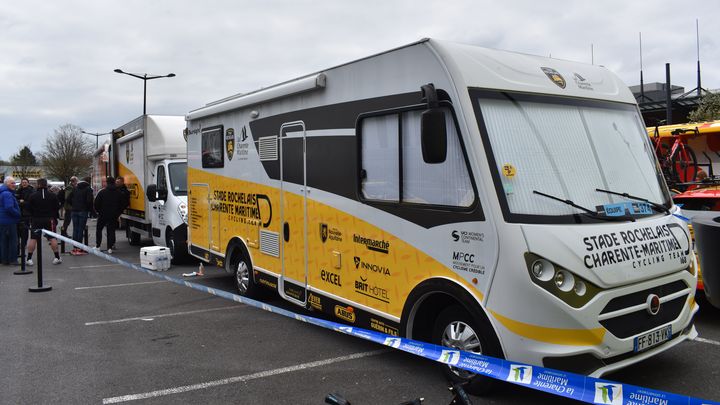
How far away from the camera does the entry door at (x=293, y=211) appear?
5848mm

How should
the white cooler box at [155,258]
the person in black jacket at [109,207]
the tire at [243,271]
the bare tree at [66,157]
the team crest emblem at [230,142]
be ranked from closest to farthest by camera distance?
the tire at [243,271], the team crest emblem at [230,142], the white cooler box at [155,258], the person in black jacket at [109,207], the bare tree at [66,157]

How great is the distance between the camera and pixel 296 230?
5957 mm

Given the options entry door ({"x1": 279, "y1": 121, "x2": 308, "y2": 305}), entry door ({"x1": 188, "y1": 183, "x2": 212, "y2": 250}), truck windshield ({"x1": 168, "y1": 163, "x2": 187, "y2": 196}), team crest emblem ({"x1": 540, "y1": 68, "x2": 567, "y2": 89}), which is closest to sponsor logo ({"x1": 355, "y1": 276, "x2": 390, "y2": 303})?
entry door ({"x1": 279, "y1": 121, "x2": 308, "y2": 305})

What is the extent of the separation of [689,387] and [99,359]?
5123mm

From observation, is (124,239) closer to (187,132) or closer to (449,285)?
(187,132)

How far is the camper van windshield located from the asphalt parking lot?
4.72 feet

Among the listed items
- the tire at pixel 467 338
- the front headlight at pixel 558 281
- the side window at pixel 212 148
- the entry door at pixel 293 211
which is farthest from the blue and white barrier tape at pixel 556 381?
the side window at pixel 212 148

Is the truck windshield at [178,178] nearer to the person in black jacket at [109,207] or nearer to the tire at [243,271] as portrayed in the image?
the person in black jacket at [109,207]

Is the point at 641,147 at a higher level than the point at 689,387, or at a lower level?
higher

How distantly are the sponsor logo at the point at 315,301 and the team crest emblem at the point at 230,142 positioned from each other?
268cm

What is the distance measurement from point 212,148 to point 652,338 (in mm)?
6243

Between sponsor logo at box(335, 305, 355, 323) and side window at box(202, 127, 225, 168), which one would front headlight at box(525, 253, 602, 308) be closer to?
sponsor logo at box(335, 305, 355, 323)

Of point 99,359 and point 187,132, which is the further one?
point 187,132

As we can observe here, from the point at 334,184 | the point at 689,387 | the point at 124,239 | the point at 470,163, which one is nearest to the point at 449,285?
the point at 470,163
